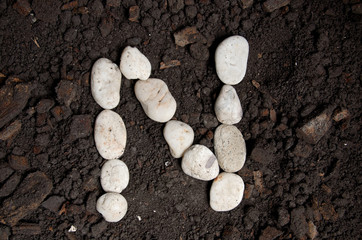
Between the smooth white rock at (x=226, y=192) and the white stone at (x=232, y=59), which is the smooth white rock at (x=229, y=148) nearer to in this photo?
the smooth white rock at (x=226, y=192)

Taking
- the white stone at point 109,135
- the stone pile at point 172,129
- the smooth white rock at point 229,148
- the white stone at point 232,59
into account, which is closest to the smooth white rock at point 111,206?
the stone pile at point 172,129

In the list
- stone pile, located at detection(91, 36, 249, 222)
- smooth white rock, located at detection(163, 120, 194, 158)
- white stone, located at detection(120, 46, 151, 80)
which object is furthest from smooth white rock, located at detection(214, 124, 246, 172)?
white stone, located at detection(120, 46, 151, 80)

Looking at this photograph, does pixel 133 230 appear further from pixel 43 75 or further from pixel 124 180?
pixel 43 75

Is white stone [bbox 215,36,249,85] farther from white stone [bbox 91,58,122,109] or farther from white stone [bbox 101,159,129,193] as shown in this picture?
white stone [bbox 101,159,129,193]

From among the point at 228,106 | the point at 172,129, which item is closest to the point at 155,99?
the point at 172,129

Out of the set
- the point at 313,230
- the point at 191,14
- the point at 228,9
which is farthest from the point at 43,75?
the point at 313,230

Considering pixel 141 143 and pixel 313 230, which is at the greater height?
pixel 141 143
